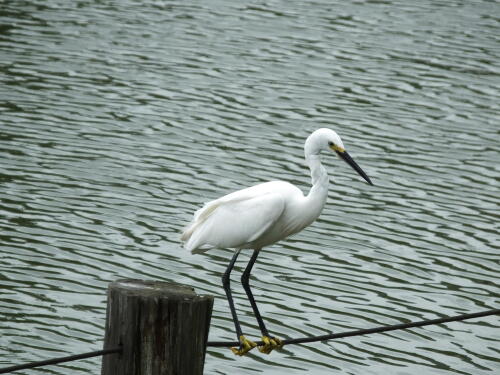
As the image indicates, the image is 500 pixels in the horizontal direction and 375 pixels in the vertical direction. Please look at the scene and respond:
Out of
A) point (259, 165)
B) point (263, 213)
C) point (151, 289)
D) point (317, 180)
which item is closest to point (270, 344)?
point (263, 213)

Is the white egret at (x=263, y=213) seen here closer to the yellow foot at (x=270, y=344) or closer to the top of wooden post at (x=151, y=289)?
the yellow foot at (x=270, y=344)

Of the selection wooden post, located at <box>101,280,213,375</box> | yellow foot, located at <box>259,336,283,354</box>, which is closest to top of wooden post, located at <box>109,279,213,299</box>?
wooden post, located at <box>101,280,213,375</box>

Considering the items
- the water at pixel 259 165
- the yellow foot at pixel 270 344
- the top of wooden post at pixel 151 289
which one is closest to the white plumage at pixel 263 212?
the yellow foot at pixel 270 344

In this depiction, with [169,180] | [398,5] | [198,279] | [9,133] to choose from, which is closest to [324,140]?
[198,279]

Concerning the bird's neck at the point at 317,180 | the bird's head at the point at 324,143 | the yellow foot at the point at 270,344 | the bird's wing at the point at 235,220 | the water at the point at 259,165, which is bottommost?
the water at the point at 259,165

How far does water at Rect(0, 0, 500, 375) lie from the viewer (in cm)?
865

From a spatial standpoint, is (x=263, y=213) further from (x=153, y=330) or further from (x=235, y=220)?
(x=153, y=330)

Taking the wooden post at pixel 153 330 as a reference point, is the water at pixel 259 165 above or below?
below

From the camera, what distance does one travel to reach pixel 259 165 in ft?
41.2

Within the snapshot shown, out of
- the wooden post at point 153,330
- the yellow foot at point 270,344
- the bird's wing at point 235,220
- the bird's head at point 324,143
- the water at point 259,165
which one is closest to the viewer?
the wooden post at point 153,330

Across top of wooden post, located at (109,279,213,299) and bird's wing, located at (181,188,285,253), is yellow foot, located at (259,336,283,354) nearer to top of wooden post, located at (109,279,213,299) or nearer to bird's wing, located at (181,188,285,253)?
bird's wing, located at (181,188,285,253)

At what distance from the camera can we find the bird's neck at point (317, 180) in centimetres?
625

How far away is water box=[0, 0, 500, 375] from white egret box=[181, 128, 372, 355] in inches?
71.7

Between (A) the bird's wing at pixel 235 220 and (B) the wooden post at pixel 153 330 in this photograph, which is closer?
(B) the wooden post at pixel 153 330
